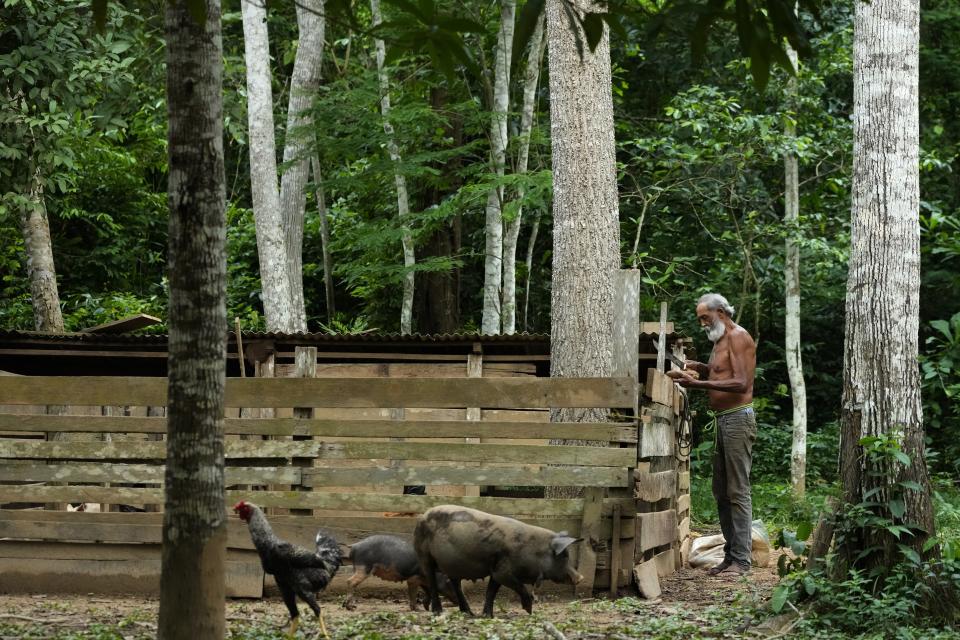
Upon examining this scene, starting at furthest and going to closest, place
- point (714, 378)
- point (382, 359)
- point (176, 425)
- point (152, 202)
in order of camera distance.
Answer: point (152, 202) < point (382, 359) < point (714, 378) < point (176, 425)

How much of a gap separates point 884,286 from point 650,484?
222cm

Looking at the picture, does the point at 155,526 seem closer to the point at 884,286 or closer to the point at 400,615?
the point at 400,615

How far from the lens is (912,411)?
714 centimetres

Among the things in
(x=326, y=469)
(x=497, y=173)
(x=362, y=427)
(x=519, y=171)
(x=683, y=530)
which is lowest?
(x=683, y=530)

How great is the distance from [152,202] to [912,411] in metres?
22.7

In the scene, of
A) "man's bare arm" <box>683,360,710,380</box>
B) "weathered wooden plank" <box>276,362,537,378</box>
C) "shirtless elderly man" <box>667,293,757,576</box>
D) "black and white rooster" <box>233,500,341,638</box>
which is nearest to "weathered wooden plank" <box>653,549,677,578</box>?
"shirtless elderly man" <box>667,293,757,576</box>

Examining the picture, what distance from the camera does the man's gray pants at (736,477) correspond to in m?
9.35

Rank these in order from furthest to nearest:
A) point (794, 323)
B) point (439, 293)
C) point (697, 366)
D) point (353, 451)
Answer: point (439, 293)
point (794, 323)
point (697, 366)
point (353, 451)

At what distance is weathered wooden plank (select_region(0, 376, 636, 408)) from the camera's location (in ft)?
26.5

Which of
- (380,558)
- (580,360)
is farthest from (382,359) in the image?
(380,558)

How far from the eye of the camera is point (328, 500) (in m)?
8.28

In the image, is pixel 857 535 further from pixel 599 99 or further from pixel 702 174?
pixel 702 174

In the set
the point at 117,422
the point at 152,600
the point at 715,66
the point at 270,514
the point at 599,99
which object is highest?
the point at 715,66

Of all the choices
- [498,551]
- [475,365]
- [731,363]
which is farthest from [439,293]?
[498,551]
